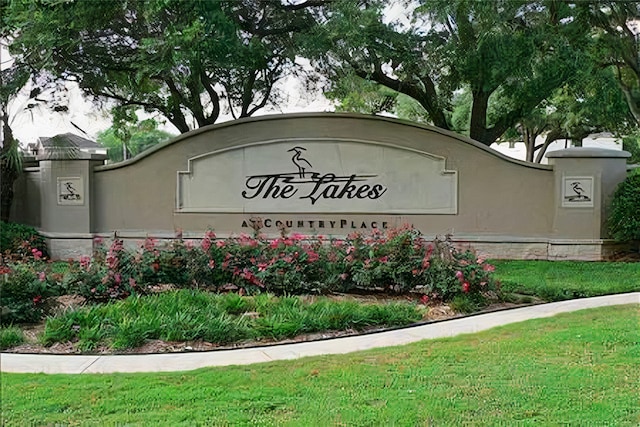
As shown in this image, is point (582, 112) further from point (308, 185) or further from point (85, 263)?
point (85, 263)

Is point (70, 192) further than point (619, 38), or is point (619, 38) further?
point (619, 38)

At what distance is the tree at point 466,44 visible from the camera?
1016 centimetres

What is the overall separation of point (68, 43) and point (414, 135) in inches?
239

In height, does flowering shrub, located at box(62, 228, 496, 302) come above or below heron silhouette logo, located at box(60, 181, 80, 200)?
below

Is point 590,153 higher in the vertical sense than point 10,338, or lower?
higher

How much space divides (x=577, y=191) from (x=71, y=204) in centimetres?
933

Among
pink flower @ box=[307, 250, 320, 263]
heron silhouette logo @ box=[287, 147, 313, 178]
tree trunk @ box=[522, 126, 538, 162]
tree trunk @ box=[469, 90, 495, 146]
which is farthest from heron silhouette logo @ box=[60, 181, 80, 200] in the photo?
tree trunk @ box=[522, 126, 538, 162]

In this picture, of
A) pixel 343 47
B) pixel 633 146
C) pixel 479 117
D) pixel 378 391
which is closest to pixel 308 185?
pixel 343 47

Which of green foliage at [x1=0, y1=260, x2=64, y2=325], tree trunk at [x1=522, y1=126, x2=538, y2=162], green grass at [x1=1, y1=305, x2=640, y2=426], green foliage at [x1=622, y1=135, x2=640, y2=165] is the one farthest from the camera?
tree trunk at [x1=522, y1=126, x2=538, y2=162]

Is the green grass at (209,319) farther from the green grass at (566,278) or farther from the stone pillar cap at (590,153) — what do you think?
the stone pillar cap at (590,153)

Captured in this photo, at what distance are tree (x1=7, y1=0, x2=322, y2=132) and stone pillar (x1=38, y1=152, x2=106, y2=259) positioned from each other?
1672 millimetres

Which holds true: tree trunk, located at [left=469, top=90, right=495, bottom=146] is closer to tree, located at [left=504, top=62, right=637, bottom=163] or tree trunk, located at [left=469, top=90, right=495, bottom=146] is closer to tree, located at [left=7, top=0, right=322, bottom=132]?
tree, located at [left=504, top=62, right=637, bottom=163]

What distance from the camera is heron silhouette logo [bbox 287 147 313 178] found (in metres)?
11.8

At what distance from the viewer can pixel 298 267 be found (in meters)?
8.00
